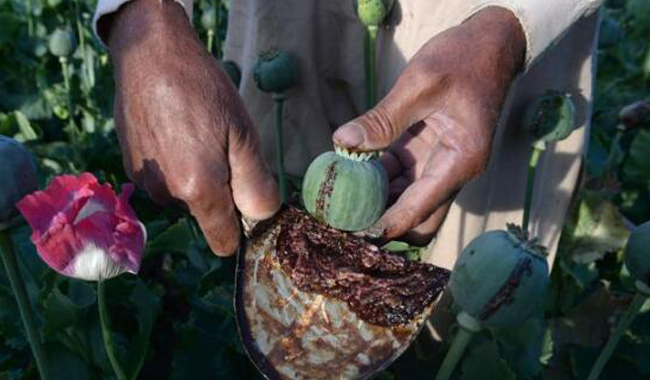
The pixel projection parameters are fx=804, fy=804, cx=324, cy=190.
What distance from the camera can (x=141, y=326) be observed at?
1.09 m

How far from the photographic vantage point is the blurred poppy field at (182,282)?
1.10 metres

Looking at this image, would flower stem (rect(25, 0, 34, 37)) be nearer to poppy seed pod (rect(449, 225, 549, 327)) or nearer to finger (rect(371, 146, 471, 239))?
finger (rect(371, 146, 471, 239))

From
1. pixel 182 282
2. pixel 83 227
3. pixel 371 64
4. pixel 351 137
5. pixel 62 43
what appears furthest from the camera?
pixel 62 43

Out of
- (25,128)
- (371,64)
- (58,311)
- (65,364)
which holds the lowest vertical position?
(25,128)

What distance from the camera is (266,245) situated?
2.94 feet

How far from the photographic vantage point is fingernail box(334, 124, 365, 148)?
0.82 m

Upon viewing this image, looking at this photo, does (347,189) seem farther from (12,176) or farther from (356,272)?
(12,176)

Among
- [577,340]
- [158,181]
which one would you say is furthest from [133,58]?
[577,340]

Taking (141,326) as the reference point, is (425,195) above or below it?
above

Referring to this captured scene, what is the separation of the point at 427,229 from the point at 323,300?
230 millimetres

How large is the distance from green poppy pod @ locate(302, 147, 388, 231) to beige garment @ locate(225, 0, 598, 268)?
40cm

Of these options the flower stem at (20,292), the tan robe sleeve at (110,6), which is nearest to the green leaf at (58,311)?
the flower stem at (20,292)

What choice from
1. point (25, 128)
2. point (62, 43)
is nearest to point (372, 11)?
point (62, 43)

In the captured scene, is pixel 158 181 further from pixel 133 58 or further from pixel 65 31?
pixel 65 31
